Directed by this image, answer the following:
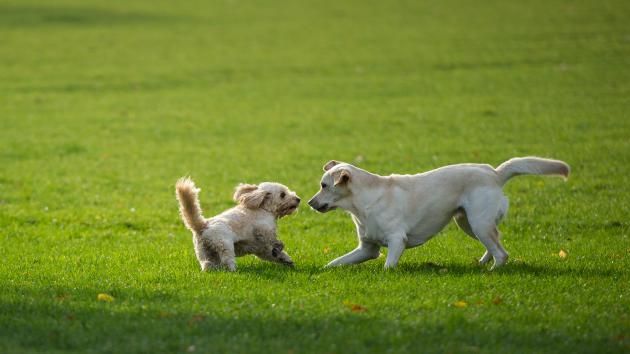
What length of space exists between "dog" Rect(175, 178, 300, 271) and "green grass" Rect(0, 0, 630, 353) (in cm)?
30

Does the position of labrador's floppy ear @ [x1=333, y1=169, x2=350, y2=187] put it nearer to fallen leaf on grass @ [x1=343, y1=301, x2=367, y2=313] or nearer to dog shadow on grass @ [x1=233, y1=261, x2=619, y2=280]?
dog shadow on grass @ [x1=233, y1=261, x2=619, y2=280]

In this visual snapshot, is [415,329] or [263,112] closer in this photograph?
[415,329]

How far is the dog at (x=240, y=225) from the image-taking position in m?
10.1

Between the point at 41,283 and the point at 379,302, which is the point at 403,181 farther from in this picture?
A: the point at 41,283

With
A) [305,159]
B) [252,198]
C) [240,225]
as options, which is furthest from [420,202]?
[305,159]

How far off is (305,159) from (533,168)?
391 inches

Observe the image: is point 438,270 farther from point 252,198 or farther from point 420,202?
point 252,198

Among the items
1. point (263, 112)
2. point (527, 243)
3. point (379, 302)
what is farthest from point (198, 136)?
point (379, 302)

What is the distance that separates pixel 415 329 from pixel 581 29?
113ft

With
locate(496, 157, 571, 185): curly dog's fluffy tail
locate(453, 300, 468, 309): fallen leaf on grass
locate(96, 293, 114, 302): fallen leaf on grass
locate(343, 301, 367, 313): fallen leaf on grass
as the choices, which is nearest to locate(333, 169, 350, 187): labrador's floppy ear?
locate(496, 157, 571, 185): curly dog's fluffy tail

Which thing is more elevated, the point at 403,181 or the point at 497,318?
the point at 403,181

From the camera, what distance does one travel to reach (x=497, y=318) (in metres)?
8.01

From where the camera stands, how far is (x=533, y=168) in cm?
1016

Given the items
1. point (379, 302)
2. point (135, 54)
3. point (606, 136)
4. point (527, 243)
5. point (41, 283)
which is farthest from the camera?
point (135, 54)
